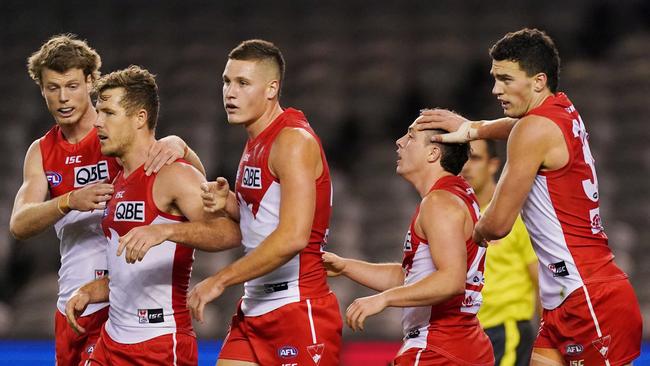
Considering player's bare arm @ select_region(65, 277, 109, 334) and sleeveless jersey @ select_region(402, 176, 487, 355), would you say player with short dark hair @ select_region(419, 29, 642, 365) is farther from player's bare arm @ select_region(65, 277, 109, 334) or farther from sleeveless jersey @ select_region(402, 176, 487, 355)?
player's bare arm @ select_region(65, 277, 109, 334)

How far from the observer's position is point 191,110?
11344 millimetres

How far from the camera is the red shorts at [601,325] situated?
14.8 feet

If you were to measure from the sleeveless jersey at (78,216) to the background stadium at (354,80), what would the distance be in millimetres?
3952

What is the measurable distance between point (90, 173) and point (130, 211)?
0.80 meters

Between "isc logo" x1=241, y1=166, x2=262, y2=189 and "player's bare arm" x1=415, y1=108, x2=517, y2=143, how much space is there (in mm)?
752

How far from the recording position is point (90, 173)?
5469 millimetres

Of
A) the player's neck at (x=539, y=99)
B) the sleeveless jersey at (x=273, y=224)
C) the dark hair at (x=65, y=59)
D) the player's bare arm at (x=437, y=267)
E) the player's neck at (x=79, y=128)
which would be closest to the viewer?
the player's bare arm at (x=437, y=267)

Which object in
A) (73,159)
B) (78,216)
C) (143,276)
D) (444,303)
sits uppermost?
(73,159)

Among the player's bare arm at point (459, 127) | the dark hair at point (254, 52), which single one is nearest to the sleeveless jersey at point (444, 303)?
the player's bare arm at point (459, 127)

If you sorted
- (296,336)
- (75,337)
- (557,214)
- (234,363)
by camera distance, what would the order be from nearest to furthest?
(557,214) < (296,336) < (234,363) < (75,337)

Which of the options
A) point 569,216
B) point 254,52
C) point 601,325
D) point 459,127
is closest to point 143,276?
point 254,52

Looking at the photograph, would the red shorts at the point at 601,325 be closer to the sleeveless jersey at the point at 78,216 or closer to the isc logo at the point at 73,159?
the sleeveless jersey at the point at 78,216

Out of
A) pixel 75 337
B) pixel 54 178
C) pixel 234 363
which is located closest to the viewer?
pixel 234 363

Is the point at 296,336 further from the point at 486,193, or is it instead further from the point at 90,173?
the point at 486,193
